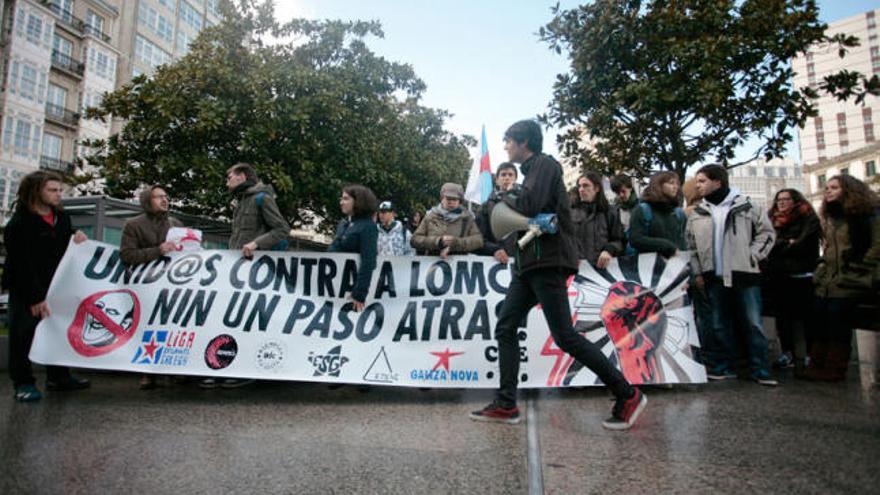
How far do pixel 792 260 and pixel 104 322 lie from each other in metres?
6.43

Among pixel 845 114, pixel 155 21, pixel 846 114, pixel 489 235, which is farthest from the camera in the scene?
pixel 845 114

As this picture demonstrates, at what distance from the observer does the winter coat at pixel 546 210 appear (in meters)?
A: 3.16

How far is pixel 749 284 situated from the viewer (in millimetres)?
4539

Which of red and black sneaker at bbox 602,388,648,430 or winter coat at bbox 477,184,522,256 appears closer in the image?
red and black sneaker at bbox 602,388,648,430

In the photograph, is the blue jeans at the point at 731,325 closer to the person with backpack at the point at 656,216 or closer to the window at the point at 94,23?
the person with backpack at the point at 656,216

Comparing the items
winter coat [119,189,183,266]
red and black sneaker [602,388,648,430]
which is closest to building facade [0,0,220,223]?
winter coat [119,189,183,266]

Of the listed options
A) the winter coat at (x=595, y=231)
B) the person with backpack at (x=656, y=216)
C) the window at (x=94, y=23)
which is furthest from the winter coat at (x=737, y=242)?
the window at (x=94, y=23)

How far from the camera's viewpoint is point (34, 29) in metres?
32.5

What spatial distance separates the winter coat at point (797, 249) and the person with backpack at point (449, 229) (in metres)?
3.08

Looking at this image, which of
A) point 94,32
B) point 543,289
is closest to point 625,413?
point 543,289

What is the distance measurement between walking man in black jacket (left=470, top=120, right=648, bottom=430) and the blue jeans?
202 centimetres

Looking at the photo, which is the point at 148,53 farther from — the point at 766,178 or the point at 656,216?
the point at 766,178

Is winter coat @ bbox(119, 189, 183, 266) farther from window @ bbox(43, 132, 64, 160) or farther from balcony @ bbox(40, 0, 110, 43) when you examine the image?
balcony @ bbox(40, 0, 110, 43)

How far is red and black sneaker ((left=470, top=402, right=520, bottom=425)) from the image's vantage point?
3.22 meters
